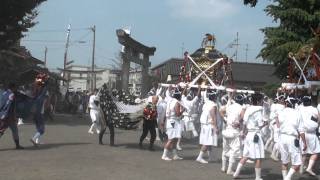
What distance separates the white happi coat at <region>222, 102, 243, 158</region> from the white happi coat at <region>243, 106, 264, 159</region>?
0.48 metres

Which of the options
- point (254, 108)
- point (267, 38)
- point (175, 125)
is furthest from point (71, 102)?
point (254, 108)

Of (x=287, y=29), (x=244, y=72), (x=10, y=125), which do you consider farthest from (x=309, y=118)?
(x=244, y=72)

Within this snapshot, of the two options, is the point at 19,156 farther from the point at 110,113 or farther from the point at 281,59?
the point at 281,59

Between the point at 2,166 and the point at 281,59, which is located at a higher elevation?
the point at 281,59

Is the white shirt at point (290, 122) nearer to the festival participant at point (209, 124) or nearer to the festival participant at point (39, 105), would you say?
the festival participant at point (209, 124)

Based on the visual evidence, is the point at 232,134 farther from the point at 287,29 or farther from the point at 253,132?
the point at 287,29

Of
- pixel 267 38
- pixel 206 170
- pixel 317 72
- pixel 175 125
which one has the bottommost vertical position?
pixel 206 170

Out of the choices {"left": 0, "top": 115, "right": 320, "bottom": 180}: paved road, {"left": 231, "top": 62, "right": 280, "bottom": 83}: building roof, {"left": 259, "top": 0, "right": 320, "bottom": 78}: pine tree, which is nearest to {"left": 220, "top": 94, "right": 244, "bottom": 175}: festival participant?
{"left": 0, "top": 115, "right": 320, "bottom": 180}: paved road

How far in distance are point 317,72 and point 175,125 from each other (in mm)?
5720

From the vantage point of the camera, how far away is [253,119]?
11898 millimetres

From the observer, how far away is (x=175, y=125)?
14.9m

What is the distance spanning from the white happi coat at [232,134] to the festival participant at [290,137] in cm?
110

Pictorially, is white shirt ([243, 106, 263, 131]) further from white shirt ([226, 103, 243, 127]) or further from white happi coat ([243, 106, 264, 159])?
white shirt ([226, 103, 243, 127])

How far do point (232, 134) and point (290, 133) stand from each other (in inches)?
61.8
